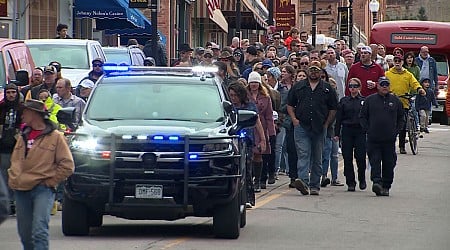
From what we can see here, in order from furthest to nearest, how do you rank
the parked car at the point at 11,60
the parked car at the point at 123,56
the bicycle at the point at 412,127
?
the bicycle at the point at 412,127, the parked car at the point at 123,56, the parked car at the point at 11,60

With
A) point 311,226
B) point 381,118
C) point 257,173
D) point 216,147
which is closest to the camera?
point 216,147

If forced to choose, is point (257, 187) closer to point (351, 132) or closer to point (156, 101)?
point (351, 132)

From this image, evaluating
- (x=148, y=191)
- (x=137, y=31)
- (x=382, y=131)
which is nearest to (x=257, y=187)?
(x=382, y=131)

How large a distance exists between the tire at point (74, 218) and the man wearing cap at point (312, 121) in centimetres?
576

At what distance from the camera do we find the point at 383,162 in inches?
749

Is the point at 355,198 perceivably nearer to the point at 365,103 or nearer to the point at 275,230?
the point at 365,103

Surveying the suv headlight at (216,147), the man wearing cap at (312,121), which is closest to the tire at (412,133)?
the man wearing cap at (312,121)

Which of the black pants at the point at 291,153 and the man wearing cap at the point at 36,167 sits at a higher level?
the man wearing cap at the point at 36,167

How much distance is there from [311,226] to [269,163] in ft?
17.5

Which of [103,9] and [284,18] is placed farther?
[284,18]

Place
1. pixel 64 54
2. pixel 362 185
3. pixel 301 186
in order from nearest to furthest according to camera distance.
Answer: pixel 301 186 < pixel 362 185 < pixel 64 54

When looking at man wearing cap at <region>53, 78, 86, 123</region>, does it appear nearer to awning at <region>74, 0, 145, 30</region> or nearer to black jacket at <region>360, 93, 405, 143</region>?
black jacket at <region>360, 93, 405, 143</region>

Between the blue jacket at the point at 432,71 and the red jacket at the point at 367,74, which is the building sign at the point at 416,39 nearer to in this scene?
the blue jacket at the point at 432,71

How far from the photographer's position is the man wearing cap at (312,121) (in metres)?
18.7
